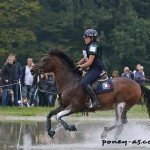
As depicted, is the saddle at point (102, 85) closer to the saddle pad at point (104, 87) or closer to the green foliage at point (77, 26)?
the saddle pad at point (104, 87)

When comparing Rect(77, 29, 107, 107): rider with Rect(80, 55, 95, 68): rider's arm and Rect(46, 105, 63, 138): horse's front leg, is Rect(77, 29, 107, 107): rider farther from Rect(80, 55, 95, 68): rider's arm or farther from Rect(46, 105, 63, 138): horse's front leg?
Rect(46, 105, 63, 138): horse's front leg

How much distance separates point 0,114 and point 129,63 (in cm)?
5978

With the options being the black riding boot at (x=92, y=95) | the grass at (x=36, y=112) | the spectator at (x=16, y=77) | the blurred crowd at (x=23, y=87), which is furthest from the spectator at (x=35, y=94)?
the black riding boot at (x=92, y=95)

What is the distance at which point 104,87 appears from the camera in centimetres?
1680

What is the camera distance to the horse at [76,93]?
16688 mm

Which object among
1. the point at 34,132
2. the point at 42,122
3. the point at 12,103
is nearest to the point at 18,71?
the point at 12,103

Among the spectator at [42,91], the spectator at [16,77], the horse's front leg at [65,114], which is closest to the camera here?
the horse's front leg at [65,114]

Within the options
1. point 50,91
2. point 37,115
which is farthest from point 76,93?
point 50,91

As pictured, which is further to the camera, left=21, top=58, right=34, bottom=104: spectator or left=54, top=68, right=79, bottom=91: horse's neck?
left=21, top=58, right=34, bottom=104: spectator

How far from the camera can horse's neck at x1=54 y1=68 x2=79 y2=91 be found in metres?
17.1

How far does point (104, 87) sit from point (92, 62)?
0.65 m

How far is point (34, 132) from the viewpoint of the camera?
18.5 metres

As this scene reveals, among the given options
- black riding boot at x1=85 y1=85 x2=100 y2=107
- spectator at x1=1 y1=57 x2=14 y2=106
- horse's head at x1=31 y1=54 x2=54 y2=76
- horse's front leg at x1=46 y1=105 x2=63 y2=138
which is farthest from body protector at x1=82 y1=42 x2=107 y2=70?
spectator at x1=1 y1=57 x2=14 y2=106

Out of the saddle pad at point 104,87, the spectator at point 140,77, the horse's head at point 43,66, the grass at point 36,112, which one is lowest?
the grass at point 36,112
